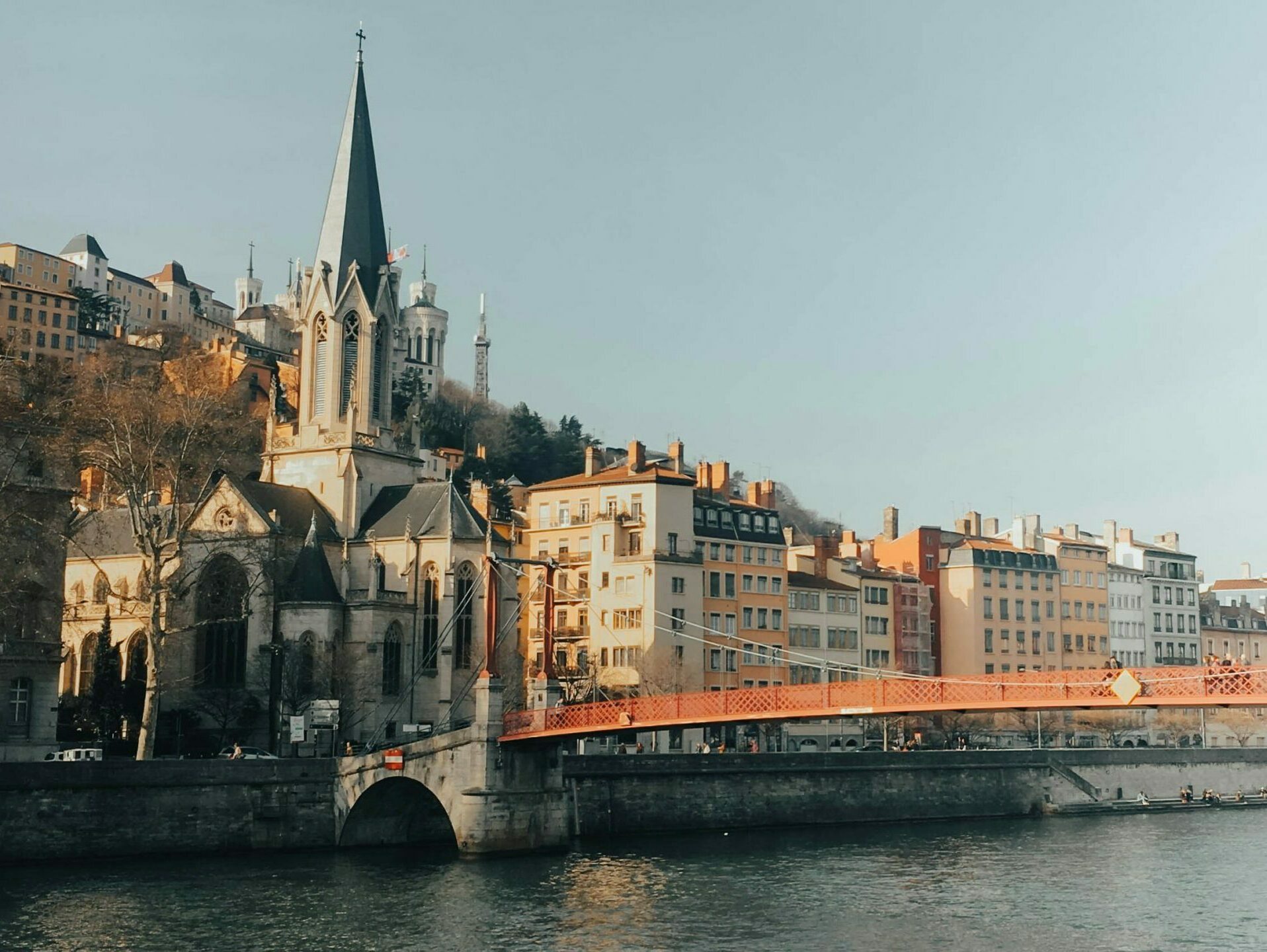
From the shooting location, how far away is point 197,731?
67.4 m

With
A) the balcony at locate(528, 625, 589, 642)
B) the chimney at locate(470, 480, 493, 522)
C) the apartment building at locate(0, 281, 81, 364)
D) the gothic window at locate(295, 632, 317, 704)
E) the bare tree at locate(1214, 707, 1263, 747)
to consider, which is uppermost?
the apartment building at locate(0, 281, 81, 364)

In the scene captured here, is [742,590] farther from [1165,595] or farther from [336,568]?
[1165,595]

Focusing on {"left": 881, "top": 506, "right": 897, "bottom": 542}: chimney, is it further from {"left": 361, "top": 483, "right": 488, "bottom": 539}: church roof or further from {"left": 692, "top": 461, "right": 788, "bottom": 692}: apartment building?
{"left": 361, "top": 483, "right": 488, "bottom": 539}: church roof

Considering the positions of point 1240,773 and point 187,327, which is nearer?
point 1240,773

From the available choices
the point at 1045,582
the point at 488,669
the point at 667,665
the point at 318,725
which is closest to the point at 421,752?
the point at 488,669

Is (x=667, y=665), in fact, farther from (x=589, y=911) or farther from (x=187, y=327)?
(x=187, y=327)

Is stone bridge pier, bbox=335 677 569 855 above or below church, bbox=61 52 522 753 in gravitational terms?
below

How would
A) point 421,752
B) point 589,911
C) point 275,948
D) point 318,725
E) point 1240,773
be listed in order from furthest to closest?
point 1240,773
point 318,725
point 421,752
point 589,911
point 275,948

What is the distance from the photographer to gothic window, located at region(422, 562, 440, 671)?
71.5 m

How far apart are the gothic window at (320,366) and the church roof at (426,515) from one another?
550cm

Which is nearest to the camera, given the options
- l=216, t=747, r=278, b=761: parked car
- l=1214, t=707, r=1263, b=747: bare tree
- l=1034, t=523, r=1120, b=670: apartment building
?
l=216, t=747, r=278, b=761: parked car

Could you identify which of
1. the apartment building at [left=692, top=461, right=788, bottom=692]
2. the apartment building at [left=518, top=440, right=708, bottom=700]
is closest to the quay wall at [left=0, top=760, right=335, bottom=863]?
the apartment building at [left=518, top=440, right=708, bottom=700]

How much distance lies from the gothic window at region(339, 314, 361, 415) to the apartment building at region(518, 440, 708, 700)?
11.9 m

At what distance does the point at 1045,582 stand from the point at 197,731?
57941mm
